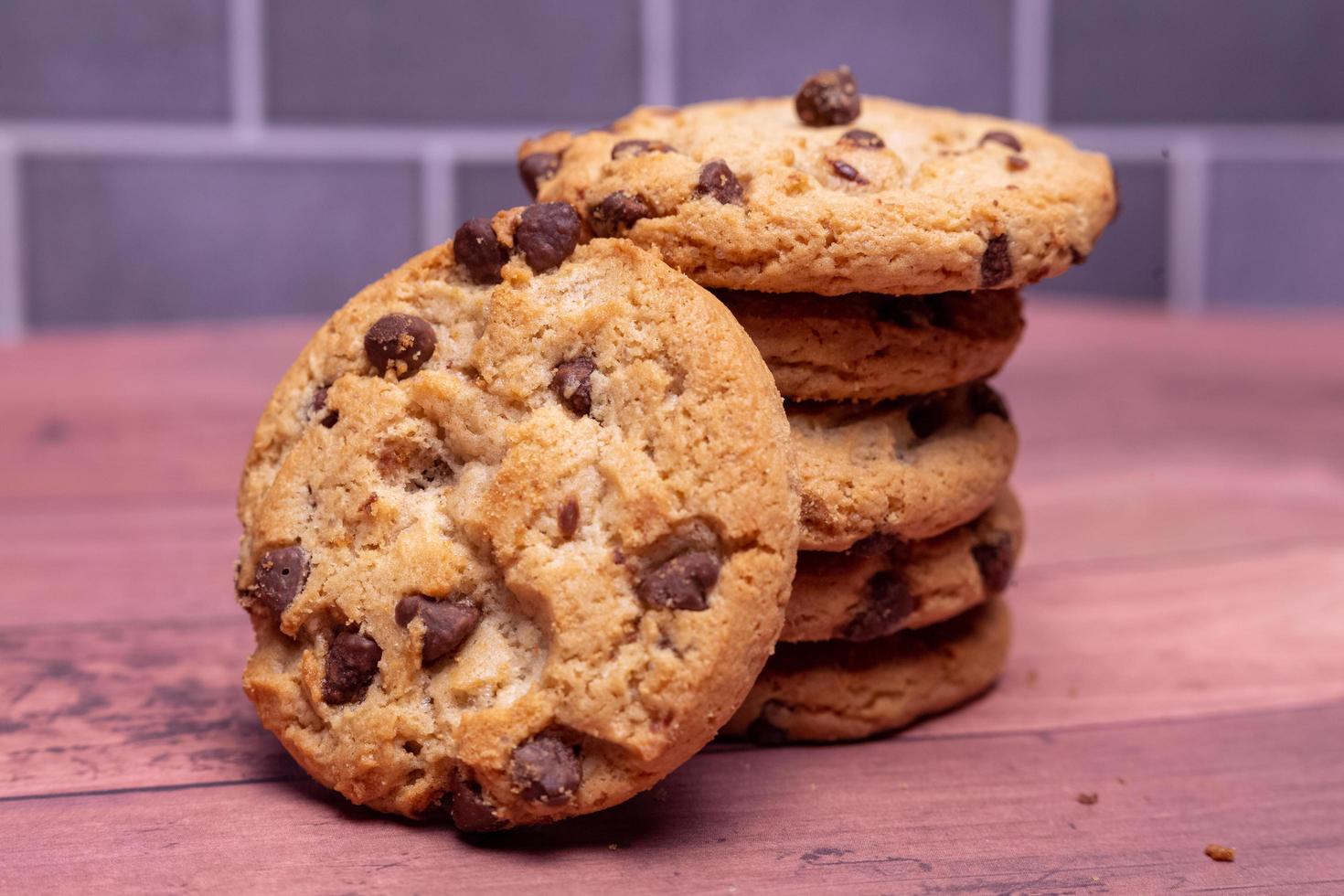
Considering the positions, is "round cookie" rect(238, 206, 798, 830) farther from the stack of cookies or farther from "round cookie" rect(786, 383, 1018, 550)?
"round cookie" rect(786, 383, 1018, 550)

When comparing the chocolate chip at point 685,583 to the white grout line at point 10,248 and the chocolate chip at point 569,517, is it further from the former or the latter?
the white grout line at point 10,248

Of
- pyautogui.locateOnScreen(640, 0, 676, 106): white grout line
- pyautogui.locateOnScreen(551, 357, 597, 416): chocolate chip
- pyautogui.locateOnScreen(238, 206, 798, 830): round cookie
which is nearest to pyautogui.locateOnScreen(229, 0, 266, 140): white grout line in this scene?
pyautogui.locateOnScreen(640, 0, 676, 106): white grout line

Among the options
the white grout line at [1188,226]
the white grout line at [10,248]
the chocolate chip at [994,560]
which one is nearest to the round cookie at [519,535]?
the chocolate chip at [994,560]

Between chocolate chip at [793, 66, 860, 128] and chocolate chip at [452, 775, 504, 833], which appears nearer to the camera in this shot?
chocolate chip at [452, 775, 504, 833]

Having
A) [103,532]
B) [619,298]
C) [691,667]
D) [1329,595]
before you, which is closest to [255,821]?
[691,667]

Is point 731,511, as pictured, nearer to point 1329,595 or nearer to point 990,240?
point 990,240

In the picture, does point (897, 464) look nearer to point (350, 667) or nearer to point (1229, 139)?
point (350, 667)

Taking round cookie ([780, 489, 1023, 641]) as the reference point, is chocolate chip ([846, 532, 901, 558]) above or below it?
above
